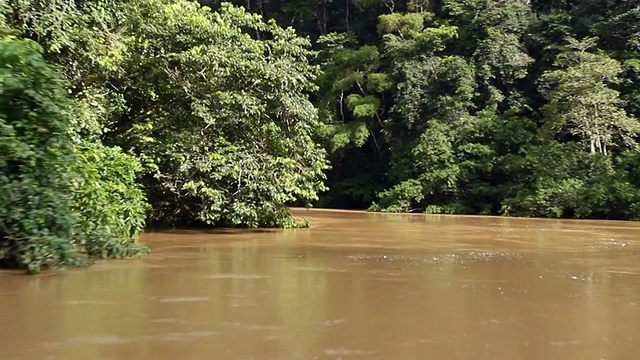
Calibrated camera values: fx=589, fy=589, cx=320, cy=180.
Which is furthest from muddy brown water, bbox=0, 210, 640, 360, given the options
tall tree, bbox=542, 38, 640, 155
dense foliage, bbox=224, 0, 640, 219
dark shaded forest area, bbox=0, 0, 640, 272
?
dense foliage, bbox=224, 0, 640, 219

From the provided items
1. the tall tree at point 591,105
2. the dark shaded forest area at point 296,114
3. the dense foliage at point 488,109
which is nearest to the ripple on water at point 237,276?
the dark shaded forest area at point 296,114

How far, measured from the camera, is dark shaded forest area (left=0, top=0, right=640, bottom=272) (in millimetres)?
6434

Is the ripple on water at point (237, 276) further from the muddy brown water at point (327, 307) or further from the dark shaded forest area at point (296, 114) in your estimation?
the dark shaded forest area at point (296, 114)

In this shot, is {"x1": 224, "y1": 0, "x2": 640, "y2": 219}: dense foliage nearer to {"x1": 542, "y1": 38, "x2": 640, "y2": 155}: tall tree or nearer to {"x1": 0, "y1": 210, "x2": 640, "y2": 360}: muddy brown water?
{"x1": 542, "y1": 38, "x2": 640, "y2": 155}: tall tree

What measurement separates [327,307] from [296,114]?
8382 millimetres

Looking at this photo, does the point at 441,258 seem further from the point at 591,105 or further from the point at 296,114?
the point at 591,105

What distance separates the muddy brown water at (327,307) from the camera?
3383 millimetres

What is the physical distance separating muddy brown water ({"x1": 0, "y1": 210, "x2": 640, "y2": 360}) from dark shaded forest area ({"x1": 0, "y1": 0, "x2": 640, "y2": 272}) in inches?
55.4

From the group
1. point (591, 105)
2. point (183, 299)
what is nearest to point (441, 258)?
point (183, 299)

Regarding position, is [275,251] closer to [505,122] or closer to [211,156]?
[211,156]

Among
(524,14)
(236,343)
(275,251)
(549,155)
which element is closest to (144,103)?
(275,251)

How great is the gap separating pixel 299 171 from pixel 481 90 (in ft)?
49.4

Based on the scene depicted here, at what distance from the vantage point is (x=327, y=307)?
4484 millimetres

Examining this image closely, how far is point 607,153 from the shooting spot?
71.4 ft
